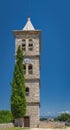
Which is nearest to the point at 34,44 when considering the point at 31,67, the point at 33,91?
the point at 31,67

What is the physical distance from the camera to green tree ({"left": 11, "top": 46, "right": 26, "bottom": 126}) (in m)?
52.6

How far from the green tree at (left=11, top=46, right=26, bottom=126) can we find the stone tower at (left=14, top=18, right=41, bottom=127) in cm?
157

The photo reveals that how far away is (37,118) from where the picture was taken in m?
53.9

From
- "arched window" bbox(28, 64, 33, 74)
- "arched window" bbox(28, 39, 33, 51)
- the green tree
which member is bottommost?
the green tree

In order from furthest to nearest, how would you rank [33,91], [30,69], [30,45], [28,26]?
[28,26] → [30,45] → [30,69] → [33,91]

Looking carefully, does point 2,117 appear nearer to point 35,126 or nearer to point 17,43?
point 35,126

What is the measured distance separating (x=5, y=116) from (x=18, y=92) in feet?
12.9

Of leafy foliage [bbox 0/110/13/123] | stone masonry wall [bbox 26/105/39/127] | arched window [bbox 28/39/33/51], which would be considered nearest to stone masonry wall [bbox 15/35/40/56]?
arched window [bbox 28/39/33/51]

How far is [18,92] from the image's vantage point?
2099 inches

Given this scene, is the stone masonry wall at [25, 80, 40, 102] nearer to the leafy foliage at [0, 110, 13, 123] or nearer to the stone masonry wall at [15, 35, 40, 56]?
the leafy foliage at [0, 110, 13, 123]

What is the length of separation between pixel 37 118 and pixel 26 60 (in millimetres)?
8524

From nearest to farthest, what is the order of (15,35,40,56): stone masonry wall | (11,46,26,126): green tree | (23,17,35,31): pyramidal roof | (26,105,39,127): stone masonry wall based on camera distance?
(11,46,26,126): green tree, (26,105,39,127): stone masonry wall, (15,35,40,56): stone masonry wall, (23,17,35,31): pyramidal roof

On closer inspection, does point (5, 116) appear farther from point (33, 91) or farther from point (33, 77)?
point (33, 77)

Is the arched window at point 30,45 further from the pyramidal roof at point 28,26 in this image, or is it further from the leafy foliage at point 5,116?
the leafy foliage at point 5,116
